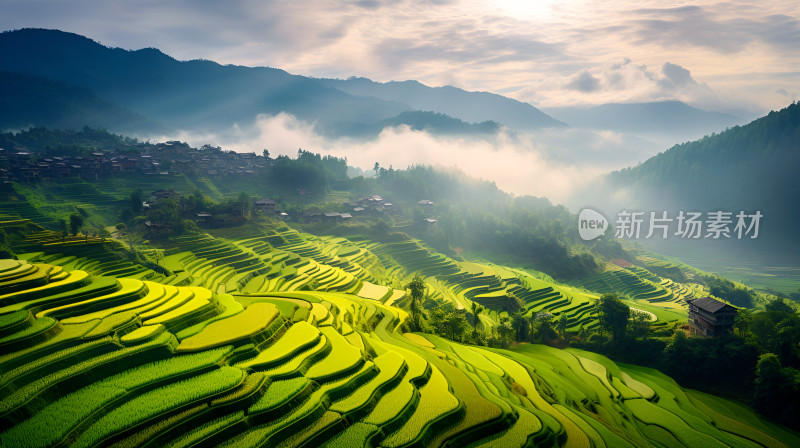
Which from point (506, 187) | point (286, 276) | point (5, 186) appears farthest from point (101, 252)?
point (506, 187)

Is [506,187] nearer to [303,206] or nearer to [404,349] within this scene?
[303,206]

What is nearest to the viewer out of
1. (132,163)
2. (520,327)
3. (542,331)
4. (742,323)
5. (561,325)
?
(742,323)

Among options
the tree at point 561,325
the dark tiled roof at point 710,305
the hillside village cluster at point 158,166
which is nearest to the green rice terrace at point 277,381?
the tree at point 561,325

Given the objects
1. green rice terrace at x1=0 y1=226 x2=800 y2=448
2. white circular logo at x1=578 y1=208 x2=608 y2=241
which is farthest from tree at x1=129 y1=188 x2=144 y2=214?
white circular logo at x1=578 y1=208 x2=608 y2=241

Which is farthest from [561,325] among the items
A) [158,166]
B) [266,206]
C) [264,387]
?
[158,166]

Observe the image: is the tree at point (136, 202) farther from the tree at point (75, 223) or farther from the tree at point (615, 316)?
the tree at point (615, 316)

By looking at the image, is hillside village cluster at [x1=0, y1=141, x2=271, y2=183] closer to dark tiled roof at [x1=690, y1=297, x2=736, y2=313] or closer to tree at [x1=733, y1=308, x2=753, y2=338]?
dark tiled roof at [x1=690, y1=297, x2=736, y2=313]

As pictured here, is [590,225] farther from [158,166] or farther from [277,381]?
[158,166]
